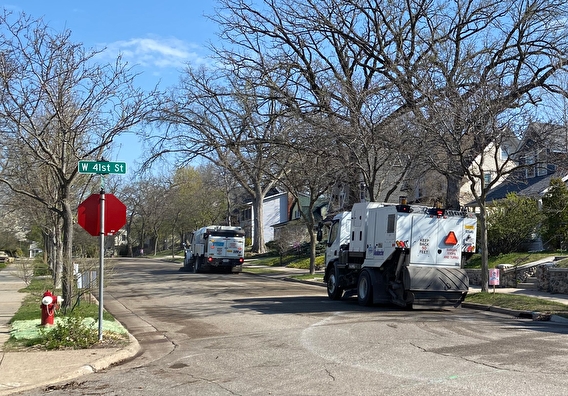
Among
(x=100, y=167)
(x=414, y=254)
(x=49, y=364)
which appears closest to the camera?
(x=49, y=364)

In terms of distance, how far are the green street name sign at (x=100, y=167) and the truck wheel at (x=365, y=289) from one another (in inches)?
364

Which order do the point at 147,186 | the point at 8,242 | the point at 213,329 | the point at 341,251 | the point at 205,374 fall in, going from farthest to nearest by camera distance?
the point at 147,186 < the point at 8,242 < the point at 341,251 < the point at 213,329 < the point at 205,374

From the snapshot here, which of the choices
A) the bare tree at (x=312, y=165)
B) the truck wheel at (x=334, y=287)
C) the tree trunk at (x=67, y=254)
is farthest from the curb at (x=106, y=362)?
the bare tree at (x=312, y=165)

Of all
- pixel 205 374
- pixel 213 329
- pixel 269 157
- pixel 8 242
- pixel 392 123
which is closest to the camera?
pixel 205 374

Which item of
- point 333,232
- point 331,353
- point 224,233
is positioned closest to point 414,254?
point 333,232

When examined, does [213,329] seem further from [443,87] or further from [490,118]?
[443,87]

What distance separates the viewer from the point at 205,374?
8914 mm

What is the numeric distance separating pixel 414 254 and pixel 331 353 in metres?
7.62

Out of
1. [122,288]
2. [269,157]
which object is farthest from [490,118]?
[122,288]

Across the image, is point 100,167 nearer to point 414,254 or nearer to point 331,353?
point 331,353

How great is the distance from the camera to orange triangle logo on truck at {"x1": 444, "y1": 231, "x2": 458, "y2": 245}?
17.7 meters

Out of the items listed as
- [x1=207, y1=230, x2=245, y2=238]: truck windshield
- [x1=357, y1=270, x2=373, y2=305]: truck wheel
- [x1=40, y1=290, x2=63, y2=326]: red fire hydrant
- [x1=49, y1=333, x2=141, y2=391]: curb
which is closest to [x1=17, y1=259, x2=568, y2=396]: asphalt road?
[x1=49, y1=333, x2=141, y2=391]: curb

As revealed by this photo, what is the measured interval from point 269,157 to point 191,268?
15.6 metres

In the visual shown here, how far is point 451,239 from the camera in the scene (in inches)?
699
